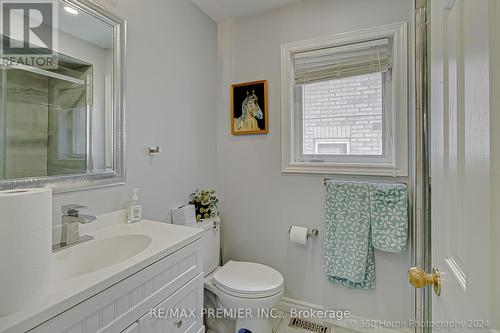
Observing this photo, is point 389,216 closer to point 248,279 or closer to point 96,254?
point 248,279

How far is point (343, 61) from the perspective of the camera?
1.72m

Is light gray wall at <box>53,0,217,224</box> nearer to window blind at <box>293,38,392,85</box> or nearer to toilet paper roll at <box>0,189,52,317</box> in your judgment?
toilet paper roll at <box>0,189,52,317</box>

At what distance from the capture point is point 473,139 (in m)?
0.43

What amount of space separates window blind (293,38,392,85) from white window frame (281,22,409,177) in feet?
0.11

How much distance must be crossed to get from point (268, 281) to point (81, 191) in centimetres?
117

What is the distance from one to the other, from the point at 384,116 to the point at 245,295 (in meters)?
1.50

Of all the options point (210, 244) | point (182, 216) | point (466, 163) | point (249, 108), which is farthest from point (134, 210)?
point (466, 163)

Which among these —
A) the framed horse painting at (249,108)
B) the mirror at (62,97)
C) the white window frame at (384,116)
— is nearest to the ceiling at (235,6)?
the white window frame at (384,116)

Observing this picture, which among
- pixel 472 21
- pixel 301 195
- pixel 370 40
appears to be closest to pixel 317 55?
pixel 370 40

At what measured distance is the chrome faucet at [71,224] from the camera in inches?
38.1

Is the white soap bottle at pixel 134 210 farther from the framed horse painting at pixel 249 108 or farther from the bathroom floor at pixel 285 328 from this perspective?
the bathroom floor at pixel 285 328

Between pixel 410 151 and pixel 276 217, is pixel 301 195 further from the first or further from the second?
pixel 410 151
